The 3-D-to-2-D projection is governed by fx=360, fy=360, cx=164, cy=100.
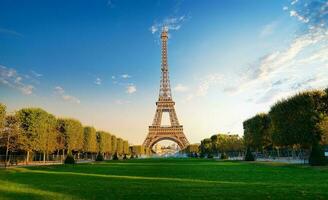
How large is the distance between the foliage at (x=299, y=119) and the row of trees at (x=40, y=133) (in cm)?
3183

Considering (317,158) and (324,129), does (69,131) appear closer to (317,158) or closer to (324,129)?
(324,129)

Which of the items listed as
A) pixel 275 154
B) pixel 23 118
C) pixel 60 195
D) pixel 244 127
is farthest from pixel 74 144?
pixel 60 195

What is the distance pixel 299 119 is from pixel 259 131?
20.9m

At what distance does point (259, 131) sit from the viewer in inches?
2534

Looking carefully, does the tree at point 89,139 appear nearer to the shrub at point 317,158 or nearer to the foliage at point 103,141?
the foliage at point 103,141

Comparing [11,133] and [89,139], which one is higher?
[89,139]

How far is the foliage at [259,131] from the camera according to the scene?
211 ft

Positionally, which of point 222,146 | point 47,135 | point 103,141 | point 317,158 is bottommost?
point 317,158

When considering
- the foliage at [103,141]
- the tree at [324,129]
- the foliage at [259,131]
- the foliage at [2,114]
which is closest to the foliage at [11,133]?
the foliage at [2,114]

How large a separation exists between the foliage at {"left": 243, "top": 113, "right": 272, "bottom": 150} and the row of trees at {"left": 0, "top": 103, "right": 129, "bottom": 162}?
3250 centimetres

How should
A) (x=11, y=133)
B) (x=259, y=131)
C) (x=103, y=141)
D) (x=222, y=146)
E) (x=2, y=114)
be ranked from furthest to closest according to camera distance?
(x=222, y=146) < (x=103, y=141) < (x=259, y=131) < (x=11, y=133) < (x=2, y=114)

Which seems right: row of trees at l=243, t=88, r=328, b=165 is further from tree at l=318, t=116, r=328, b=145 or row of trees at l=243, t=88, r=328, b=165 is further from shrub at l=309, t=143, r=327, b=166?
shrub at l=309, t=143, r=327, b=166

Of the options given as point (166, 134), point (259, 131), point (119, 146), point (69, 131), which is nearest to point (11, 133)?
point (69, 131)

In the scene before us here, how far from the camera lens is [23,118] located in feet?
178
